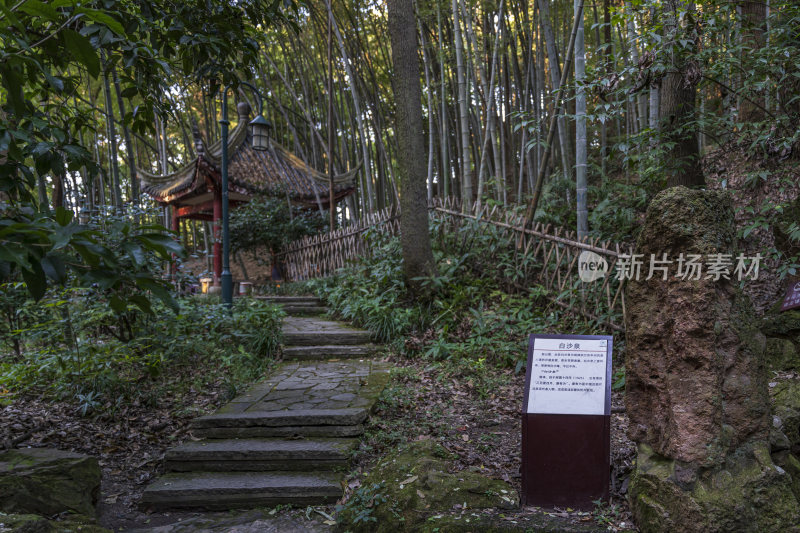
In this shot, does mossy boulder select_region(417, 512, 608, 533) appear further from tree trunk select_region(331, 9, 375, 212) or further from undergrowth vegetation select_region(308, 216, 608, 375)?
tree trunk select_region(331, 9, 375, 212)

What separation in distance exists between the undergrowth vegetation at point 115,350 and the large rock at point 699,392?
11.8ft

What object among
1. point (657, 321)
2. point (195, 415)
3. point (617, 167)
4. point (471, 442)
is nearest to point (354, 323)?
point (195, 415)

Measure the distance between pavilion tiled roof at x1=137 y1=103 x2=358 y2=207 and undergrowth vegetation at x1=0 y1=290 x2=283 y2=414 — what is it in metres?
5.52

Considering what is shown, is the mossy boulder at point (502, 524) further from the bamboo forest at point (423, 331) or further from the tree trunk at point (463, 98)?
the tree trunk at point (463, 98)

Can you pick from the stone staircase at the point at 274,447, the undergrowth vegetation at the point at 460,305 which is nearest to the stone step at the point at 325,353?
the undergrowth vegetation at the point at 460,305

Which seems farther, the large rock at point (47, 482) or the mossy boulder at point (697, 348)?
the large rock at point (47, 482)

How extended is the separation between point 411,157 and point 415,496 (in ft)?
15.2

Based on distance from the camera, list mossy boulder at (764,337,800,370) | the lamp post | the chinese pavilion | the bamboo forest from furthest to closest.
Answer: the chinese pavilion → the lamp post → mossy boulder at (764,337,800,370) → the bamboo forest

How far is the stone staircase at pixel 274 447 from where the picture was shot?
10.4 ft

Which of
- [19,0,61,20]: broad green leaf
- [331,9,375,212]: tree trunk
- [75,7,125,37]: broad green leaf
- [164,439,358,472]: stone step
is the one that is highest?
[331,9,375,212]: tree trunk

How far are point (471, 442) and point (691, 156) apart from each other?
3.46 meters

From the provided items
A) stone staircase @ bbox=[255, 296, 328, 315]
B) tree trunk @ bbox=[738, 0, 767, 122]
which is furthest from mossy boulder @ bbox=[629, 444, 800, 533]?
stone staircase @ bbox=[255, 296, 328, 315]

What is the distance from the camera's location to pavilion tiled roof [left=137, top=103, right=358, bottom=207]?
11.1 m

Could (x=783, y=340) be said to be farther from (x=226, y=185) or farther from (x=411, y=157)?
(x=226, y=185)
